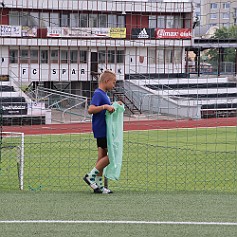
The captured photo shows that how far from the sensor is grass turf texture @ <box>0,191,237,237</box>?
6.38 metres

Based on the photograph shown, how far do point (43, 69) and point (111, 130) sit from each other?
88.9 ft

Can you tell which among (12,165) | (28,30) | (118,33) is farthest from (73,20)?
(12,165)

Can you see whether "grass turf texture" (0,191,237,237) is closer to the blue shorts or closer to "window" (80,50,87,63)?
the blue shorts

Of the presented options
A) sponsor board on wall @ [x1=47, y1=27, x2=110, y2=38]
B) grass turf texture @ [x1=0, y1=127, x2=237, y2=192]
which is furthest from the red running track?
sponsor board on wall @ [x1=47, y1=27, x2=110, y2=38]

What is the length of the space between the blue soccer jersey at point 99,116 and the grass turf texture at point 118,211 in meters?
0.75

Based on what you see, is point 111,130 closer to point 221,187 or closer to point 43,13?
point 221,187

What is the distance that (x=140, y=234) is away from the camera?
247 inches

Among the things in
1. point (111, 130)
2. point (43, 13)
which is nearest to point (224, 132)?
point (43, 13)

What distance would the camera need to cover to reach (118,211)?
731 centimetres

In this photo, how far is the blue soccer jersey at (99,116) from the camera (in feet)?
28.1

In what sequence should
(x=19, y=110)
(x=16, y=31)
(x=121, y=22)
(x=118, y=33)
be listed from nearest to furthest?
(x=19, y=110), (x=118, y=33), (x=16, y=31), (x=121, y=22)

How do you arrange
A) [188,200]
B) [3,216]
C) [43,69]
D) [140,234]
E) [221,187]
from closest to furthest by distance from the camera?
[140,234], [3,216], [188,200], [221,187], [43,69]

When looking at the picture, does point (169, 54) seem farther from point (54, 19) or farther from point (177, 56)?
point (54, 19)

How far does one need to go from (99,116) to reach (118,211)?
163 cm
